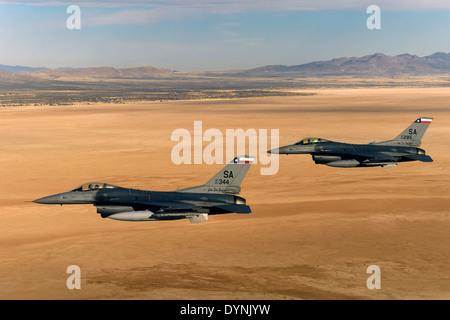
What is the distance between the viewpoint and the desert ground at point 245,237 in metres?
24.0

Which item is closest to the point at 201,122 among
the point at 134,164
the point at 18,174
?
the point at 134,164

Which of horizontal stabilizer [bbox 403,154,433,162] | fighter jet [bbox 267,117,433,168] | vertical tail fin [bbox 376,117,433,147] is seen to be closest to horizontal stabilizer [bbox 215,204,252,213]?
fighter jet [bbox 267,117,433,168]

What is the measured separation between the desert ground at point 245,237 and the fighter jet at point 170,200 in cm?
130

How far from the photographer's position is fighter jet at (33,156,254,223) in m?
30.6

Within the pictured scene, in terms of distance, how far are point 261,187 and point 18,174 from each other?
23208mm

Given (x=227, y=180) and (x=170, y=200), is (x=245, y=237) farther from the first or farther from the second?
(x=170, y=200)

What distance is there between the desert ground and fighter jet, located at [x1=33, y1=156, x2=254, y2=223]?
1.30m

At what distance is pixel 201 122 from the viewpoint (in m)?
97.8

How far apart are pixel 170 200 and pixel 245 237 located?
490 centimetres

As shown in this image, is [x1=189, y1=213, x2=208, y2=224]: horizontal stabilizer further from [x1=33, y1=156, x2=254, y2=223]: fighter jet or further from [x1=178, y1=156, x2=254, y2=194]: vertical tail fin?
[x1=178, y1=156, x2=254, y2=194]: vertical tail fin

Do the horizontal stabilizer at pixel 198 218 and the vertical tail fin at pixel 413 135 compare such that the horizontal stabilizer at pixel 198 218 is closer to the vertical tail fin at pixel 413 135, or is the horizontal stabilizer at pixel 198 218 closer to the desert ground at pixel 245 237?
the desert ground at pixel 245 237

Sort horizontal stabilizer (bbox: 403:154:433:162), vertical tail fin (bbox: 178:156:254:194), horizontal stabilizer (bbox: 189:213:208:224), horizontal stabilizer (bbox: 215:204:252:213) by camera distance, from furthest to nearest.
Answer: horizontal stabilizer (bbox: 403:154:433:162), vertical tail fin (bbox: 178:156:254:194), horizontal stabilizer (bbox: 189:213:208:224), horizontal stabilizer (bbox: 215:204:252:213)

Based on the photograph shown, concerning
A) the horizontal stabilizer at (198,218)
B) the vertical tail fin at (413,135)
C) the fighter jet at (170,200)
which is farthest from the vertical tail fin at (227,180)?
the vertical tail fin at (413,135)

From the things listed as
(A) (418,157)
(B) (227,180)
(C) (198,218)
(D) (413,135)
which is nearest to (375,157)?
(A) (418,157)
